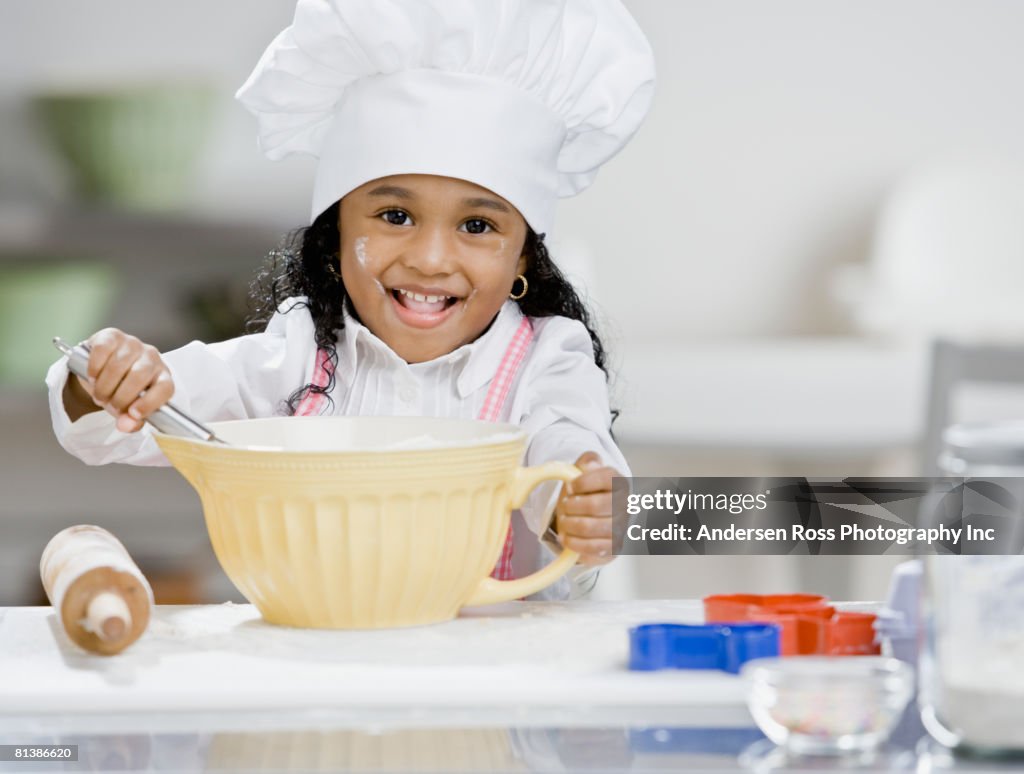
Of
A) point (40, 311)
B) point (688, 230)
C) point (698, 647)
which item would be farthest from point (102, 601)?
point (688, 230)

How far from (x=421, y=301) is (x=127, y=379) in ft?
0.93

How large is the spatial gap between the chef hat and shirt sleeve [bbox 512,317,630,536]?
9 centimetres

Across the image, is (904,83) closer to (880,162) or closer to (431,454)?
(880,162)

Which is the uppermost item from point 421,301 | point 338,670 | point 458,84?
point 458,84

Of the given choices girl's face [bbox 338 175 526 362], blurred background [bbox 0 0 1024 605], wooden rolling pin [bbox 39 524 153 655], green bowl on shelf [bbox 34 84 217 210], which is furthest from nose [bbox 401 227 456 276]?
green bowl on shelf [bbox 34 84 217 210]

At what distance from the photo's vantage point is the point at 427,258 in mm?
863

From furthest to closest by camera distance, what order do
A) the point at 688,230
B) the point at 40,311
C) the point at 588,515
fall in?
the point at 688,230
the point at 40,311
the point at 588,515

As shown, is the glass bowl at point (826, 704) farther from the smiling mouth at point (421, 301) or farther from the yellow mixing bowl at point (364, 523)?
the smiling mouth at point (421, 301)

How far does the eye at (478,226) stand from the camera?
898 mm

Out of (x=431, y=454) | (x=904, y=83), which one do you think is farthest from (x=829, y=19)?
(x=431, y=454)

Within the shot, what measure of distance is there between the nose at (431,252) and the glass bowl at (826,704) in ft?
1.51

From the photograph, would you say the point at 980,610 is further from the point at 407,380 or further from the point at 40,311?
the point at 40,311

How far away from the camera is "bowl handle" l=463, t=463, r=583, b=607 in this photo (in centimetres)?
61

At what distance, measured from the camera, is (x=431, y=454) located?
559mm
